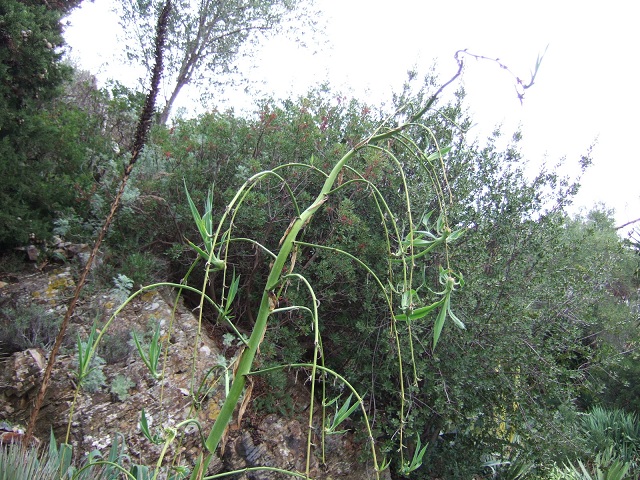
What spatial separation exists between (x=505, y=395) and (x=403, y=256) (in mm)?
4903

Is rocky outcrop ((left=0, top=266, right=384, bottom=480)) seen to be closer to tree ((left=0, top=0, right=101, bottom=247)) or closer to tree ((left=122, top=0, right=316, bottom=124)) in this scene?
tree ((left=0, top=0, right=101, bottom=247))

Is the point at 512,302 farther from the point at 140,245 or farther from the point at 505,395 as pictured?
the point at 140,245

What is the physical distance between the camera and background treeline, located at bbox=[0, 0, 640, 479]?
455 cm

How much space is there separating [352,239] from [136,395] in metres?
2.36

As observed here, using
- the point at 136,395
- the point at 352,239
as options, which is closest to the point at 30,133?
the point at 136,395

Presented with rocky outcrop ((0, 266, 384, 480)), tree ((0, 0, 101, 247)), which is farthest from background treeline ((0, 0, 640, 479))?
rocky outcrop ((0, 266, 384, 480))

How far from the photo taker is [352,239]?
4.93m

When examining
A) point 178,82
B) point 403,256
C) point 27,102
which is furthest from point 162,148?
point 178,82

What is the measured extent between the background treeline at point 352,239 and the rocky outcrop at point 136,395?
29 cm

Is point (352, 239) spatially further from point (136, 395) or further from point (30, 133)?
point (30, 133)

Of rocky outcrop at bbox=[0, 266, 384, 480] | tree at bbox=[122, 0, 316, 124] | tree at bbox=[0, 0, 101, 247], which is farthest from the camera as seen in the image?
tree at bbox=[122, 0, 316, 124]

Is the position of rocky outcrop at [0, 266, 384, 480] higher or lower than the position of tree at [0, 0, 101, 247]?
lower

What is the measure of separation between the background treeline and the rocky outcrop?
0.29m

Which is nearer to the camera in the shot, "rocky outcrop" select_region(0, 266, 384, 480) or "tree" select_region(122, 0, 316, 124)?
"rocky outcrop" select_region(0, 266, 384, 480)
